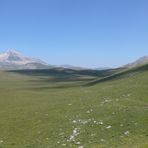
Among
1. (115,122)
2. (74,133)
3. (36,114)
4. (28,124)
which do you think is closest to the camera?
(74,133)

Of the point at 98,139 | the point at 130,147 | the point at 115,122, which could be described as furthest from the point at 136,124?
the point at 130,147

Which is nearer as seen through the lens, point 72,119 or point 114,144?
point 114,144

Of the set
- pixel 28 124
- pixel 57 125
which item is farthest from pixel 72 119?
pixel 28 124

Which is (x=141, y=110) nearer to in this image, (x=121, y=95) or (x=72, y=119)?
(x=72, y=119)

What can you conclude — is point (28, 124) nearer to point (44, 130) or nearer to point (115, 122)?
point (44, 130)

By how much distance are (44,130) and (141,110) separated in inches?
444

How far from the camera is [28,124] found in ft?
125

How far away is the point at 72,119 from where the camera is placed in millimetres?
37688

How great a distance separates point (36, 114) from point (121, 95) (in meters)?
15.7

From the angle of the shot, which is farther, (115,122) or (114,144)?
(115,122)

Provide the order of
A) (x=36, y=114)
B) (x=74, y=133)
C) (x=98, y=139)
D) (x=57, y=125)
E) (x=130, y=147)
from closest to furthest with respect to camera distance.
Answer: (x=130, y=147)
(x=98, y=139)
(x=74, y=133)
(x=57, y=125)
(x=36, y=114)

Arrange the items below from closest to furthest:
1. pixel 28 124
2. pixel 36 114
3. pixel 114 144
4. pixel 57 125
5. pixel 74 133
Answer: pixel 114 144, pixel 74 133, pixel 57 125, pixel 28 124, pixel 36 114

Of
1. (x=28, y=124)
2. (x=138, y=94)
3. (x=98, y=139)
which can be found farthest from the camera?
(x=138, y=94)

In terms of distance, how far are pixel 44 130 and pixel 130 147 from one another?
12628mm
